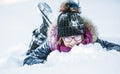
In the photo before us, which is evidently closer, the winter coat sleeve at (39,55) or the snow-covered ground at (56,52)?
the snow-covered ground at (56,52)

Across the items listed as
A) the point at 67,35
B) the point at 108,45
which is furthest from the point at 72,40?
the point at 108,45

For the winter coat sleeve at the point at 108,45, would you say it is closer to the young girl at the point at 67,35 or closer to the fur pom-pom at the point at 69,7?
the young girl at the point at 67,35

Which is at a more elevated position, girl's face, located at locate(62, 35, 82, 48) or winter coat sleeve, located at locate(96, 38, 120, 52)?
girl's face, located at locate(62, 35, 82, 48)

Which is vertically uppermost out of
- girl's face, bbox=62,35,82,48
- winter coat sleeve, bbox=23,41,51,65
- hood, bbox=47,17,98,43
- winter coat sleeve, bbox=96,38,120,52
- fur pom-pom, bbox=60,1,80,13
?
fur pom-pom, bbox=60,1,80,13

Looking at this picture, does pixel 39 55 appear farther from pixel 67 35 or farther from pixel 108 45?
A: pixel 108 45

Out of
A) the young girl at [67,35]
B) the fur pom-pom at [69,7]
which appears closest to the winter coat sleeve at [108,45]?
the young girl at [67,35]

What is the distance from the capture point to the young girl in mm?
1229

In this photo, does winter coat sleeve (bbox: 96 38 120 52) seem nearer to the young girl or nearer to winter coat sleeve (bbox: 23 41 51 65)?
the young girl

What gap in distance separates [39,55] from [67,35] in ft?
0.41

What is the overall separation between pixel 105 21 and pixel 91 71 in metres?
0.37

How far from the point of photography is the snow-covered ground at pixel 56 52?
1084mm

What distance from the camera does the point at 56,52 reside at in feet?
3.98

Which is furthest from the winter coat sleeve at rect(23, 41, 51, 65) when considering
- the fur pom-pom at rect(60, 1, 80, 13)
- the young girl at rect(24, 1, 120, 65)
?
the fur pom-pom at rect(60, 1, 80, 13)

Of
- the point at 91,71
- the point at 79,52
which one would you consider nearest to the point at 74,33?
the point at 79,52
